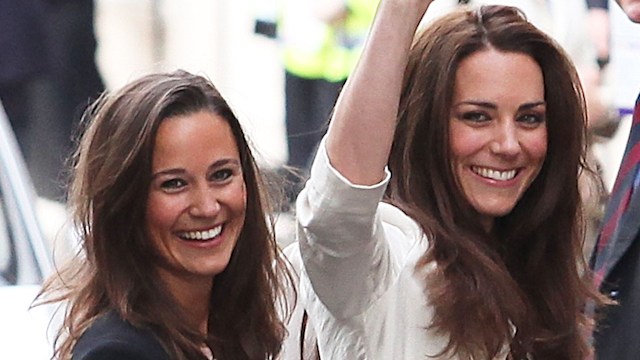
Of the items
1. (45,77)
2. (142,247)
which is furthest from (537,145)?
(45,77)

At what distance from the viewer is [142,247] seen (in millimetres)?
2225

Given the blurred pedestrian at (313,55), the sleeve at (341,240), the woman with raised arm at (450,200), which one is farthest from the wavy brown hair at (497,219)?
the blurred pedestrian at (313,55)

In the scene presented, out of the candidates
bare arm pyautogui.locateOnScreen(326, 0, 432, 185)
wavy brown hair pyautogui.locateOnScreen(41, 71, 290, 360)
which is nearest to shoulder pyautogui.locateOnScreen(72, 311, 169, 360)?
wavy brown hair pyautogui.locateOnScreen(41, 71, 290, 360)

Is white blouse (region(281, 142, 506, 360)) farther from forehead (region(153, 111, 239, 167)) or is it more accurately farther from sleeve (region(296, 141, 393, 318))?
forehead (region(153, 111, 239, 167))

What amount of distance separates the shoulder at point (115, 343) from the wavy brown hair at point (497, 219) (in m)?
0.43

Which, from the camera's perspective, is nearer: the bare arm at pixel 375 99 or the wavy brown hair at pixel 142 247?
the bare arm at pixel 375 99

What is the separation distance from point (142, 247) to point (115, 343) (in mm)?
226

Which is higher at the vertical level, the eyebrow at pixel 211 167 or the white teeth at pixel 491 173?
the eyebrow at pixel 211 167

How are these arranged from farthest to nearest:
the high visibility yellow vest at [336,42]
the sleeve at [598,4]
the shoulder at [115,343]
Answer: the high visibility yellow vest at [336,42] → the sleeve at [598,4] → the shoulder at [115,343]

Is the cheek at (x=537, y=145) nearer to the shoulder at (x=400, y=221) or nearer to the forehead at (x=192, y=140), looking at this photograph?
the shoulder at (x=400, y=221)

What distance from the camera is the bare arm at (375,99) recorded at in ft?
6.82

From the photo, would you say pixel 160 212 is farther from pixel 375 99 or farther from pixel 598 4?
pixel 598 4

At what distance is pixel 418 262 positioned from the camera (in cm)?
226

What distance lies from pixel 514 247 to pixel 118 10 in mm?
3831
